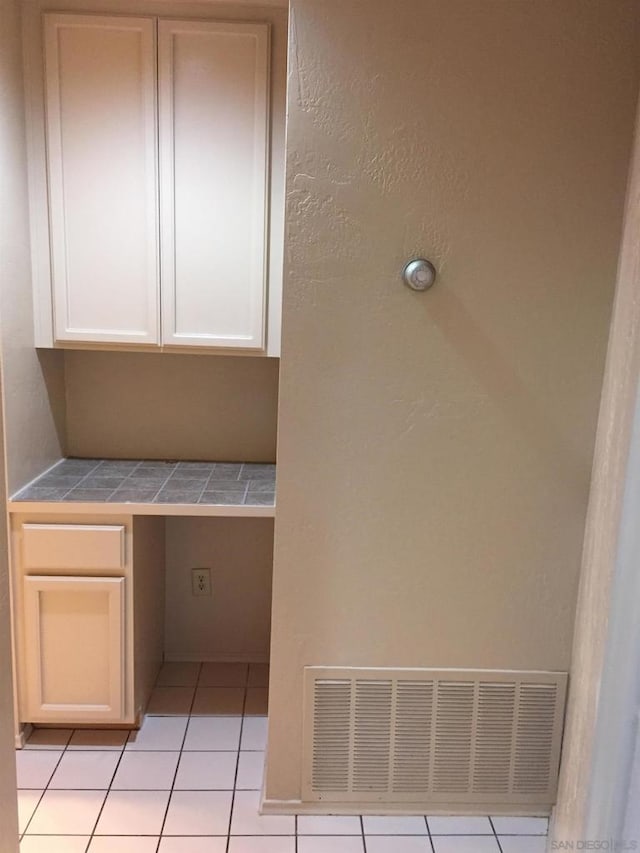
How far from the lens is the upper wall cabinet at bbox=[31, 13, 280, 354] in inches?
75.1

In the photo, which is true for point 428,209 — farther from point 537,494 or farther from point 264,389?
point 264,389

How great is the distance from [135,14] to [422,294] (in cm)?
126

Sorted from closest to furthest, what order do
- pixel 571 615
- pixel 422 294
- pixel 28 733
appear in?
1. pixel 422 294
2. pixel 571 615
3. pixel 28 733

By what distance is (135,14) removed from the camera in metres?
1.90

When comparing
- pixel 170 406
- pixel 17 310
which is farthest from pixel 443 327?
pixel 17 310

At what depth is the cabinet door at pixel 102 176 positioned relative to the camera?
74.8 inches

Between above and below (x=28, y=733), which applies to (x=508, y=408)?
above

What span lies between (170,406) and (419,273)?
118cm

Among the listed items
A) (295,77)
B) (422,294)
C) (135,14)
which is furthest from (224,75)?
(422,294)

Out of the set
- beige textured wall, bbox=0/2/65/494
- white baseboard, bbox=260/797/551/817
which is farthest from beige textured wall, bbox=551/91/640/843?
beige textured wall, bbox=0/2/65/494

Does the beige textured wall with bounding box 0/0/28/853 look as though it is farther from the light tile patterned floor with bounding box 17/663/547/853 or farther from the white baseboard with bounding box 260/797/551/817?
the white baseboard with bounding box 260/797/551/817

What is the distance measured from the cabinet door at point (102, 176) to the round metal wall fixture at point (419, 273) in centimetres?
89

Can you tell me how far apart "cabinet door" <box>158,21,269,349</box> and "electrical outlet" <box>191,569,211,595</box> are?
0.94m

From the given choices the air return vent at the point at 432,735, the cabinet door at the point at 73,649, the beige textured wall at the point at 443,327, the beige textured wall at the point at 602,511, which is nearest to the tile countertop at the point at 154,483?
the cabinet door at the point at 73,649
